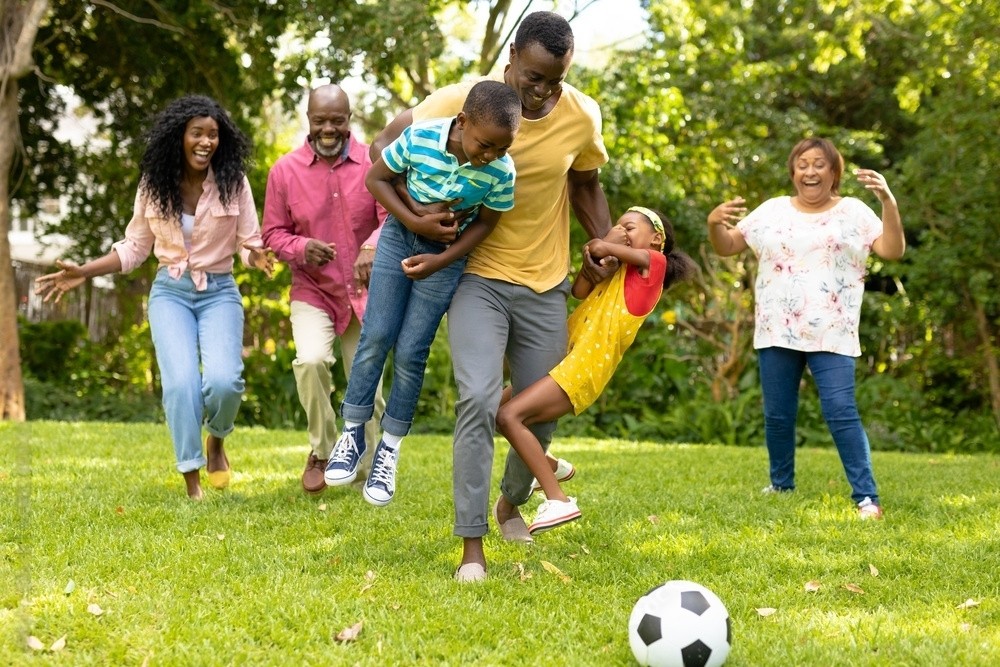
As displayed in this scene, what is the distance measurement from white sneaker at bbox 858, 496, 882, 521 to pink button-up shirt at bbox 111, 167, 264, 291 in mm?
3621

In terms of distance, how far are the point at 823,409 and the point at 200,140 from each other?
3.82 m

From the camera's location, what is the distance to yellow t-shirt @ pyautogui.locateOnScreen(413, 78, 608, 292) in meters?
4.24

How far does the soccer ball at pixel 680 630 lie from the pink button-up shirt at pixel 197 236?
3.37 m

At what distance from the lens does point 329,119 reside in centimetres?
588

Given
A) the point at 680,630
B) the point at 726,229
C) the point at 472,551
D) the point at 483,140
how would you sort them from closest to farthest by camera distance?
the point at 680,630 < the point at 483,140 < the point at 472,551 < the point at 726,229

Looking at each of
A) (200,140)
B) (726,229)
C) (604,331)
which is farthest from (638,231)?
(200,140)

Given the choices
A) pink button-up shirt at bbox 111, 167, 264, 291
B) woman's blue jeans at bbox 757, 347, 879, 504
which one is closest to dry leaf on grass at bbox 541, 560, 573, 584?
woman's blue jeans at bbox 757, 347, 879, 504

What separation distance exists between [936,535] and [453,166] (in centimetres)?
304

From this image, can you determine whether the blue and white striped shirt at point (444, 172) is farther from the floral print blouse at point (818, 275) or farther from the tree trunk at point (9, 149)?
the tree trunk at point (9, 149)

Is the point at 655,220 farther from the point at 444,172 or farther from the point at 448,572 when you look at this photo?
the point at 448,572

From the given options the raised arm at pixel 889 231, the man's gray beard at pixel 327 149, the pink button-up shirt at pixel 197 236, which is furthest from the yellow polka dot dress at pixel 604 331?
the pink button-up shirt at pixel 197 236

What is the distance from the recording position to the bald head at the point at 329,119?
588cm

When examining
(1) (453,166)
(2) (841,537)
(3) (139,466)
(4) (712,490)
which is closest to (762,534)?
(2) (841,537)

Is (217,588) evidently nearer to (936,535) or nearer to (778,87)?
(936,535)
